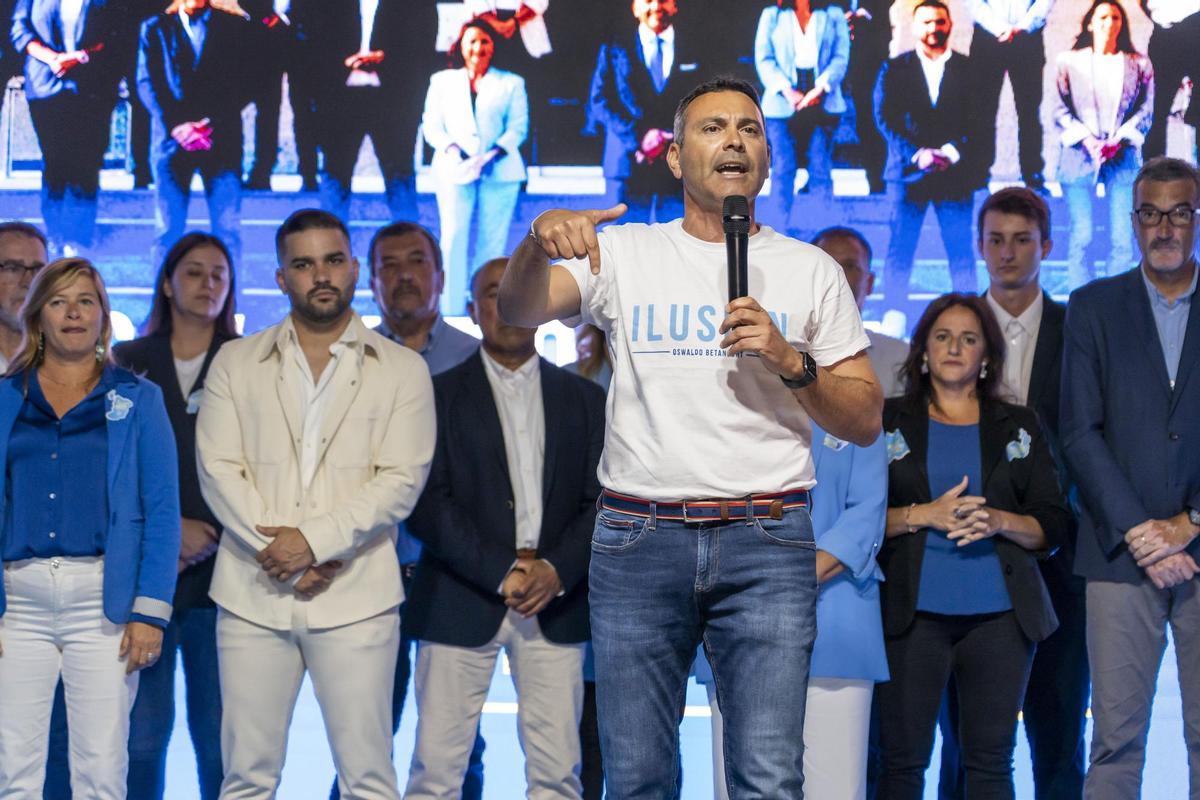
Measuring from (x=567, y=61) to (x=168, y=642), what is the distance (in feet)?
9.87

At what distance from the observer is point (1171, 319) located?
4.24 m

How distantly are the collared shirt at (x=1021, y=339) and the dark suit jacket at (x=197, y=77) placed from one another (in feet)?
10.9

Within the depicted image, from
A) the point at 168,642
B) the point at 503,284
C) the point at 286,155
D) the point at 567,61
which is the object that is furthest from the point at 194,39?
the point at 503,284

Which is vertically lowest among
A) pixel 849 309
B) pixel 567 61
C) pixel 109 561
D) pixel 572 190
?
pixel 109 561

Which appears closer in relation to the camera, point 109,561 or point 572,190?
point 109,561

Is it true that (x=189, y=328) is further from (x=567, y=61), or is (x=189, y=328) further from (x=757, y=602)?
(x=757, y=602)

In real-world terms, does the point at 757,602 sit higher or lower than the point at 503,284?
lower

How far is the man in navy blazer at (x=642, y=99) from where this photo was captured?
19.5 ft

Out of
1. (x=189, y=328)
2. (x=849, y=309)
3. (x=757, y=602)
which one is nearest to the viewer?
(x=757, y=602)

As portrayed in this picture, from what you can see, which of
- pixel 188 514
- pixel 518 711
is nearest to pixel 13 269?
pixel 188 514

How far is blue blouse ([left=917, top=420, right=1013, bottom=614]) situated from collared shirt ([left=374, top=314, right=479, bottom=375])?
1.80 meters

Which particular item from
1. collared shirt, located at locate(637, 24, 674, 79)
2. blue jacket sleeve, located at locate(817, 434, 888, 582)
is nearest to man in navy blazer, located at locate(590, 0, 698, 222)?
collared shirt, located at locate(637, 24, 674, 79)

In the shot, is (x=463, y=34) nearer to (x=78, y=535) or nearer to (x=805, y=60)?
(x=805, y=60)

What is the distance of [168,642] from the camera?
4.26 m
